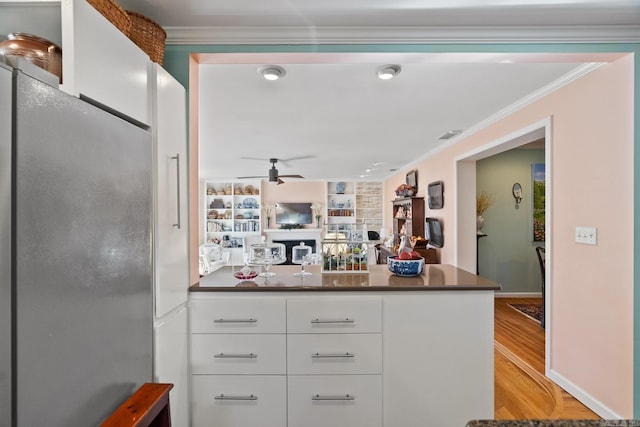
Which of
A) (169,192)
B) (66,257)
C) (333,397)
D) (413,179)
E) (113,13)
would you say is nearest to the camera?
(66,257)

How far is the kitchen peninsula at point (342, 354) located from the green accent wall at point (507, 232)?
3.65m

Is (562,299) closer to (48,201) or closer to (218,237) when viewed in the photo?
(48,201)

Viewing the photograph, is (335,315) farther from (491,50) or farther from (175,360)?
(491,50)

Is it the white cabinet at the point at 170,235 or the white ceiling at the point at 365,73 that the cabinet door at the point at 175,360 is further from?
the white ceiling at the point at 365,73

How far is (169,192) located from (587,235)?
271cm

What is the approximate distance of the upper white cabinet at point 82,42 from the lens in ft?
3.07

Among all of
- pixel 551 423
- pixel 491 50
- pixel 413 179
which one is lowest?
pixel 551 423

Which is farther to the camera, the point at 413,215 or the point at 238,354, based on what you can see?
the point at 413,215

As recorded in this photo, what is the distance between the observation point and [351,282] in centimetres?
172

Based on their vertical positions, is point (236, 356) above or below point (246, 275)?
below

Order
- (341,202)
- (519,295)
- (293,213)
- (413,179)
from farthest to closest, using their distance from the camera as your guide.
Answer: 1. (341,202)
2. (293,213)
3. (413,179)
4. (519,295)

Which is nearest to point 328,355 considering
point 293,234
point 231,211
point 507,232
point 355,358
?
point 355,358

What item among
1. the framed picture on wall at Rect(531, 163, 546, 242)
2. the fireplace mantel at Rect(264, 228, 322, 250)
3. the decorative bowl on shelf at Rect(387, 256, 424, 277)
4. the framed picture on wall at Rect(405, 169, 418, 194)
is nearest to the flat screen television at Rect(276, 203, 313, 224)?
the fireplace mantel at Rect(264, 228, 322, 250)

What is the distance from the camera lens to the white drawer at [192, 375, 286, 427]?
1592 mm
